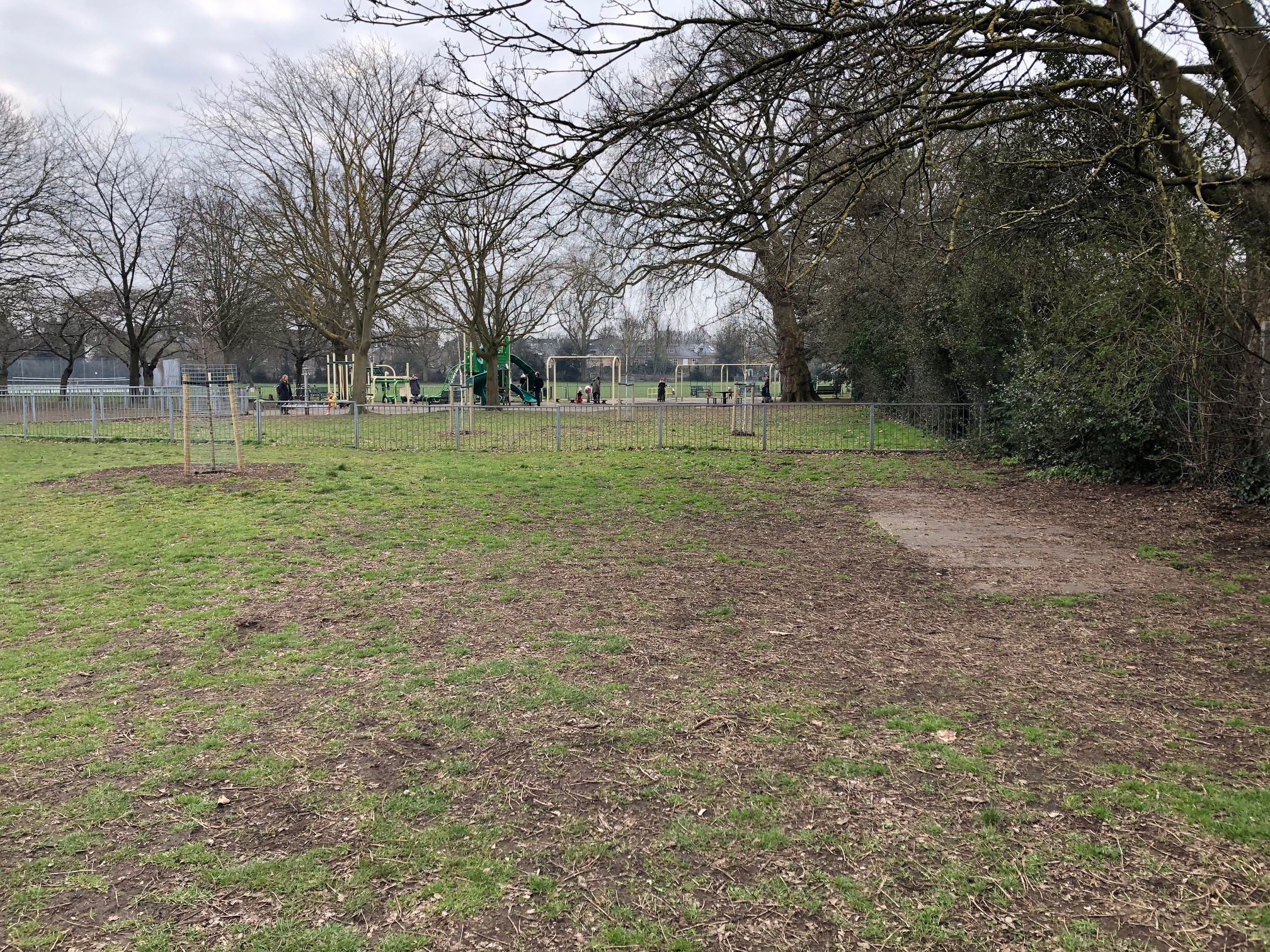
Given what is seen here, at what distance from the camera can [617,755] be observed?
346 cm

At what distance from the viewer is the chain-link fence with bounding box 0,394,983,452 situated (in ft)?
55.1

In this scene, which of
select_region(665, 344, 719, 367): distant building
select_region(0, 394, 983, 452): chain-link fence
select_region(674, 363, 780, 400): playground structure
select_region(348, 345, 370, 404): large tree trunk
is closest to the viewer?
select_region(0, 394, 983, 452): chain-link fence

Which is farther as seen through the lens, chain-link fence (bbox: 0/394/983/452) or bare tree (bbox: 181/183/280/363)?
bare tree (bbox: 181/183/280/363)

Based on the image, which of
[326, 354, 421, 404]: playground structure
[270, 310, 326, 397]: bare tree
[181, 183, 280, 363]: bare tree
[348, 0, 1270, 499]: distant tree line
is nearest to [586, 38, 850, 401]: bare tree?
[348, 0, 1270, 499]: distant tree line

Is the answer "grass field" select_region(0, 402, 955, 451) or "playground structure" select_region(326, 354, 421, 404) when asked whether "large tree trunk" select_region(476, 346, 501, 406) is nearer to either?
"playground structure" select_region(326, 354, 421, 404)

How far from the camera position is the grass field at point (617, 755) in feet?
8.00

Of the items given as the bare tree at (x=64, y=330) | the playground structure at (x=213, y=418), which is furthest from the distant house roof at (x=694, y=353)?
the playground structure at (x=213, y=418)

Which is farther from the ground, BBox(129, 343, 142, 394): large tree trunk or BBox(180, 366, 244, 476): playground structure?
BBox(129, 343, 142, 394): large tree trunk

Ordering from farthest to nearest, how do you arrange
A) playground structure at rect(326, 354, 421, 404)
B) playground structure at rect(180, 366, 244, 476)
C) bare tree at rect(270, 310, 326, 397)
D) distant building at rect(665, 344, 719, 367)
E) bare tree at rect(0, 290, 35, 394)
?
distant building at rect(665, 344, 719, 367)
bare tree at rect(270, 310, 326, 397)
playground structure at rect(326, 354, 421, 404)
bare tree at rect(0, 290, 35, 394)
playground structure at rect(180, 366, 244, 476)

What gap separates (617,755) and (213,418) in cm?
1114

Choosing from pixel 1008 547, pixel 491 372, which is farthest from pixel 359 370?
pixel 1008 547

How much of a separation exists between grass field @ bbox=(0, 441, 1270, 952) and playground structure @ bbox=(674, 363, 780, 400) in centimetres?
3018

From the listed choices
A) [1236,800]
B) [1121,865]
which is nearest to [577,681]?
[1121,865]

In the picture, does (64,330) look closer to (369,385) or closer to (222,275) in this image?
(222,275)
